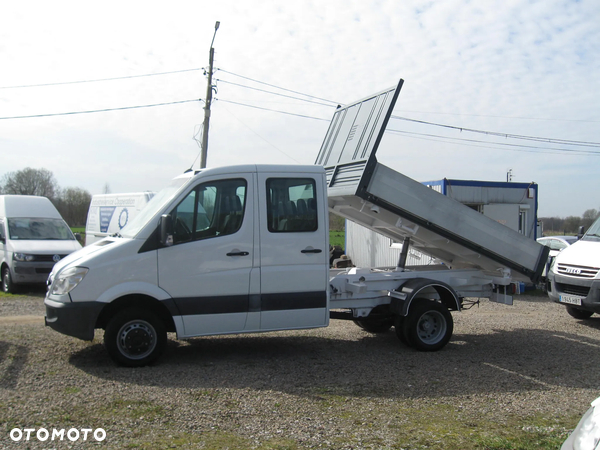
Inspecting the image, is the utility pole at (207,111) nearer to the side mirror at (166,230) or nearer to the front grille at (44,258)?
the front grille at (44,258)

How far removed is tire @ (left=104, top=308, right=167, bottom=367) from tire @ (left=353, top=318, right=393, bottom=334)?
3.63 m

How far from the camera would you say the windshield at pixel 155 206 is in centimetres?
680

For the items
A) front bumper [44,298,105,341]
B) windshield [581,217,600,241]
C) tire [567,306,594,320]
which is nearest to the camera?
front bumper [44,298,105,341]

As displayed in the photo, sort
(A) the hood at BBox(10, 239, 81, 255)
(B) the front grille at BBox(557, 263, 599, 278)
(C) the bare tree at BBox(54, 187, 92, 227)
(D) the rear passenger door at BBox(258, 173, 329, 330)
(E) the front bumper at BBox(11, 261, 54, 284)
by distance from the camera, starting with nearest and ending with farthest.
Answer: (D) the rear passenger door at BBox(258, 173, 329, 330) < (B) the front grille at BBox(557, 263, 599, 278) < (E) the front bumper at BBox(11, 261, 54, 284) < (A) the hood at BBox(10, 239, 81, 255) < (C) the bare tree at BBox(54, 187, 92, 227)

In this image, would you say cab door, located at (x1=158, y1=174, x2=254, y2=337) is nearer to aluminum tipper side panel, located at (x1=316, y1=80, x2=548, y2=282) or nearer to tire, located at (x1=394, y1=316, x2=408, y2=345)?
aluminum tipper side panel, located at (x1=316, y1=80, x2=548, y2=282)

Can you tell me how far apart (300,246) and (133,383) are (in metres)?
2.57

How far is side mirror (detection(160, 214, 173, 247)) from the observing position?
21.2ft

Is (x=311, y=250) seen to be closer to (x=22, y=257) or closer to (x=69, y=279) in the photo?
(x=69, y=279)

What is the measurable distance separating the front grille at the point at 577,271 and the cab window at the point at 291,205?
5.81 m

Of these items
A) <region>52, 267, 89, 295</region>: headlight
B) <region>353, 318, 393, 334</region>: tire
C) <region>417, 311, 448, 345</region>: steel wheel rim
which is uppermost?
<region>52, 267, 89, 295</region>: headlight

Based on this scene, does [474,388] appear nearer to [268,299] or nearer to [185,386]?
[268,299]

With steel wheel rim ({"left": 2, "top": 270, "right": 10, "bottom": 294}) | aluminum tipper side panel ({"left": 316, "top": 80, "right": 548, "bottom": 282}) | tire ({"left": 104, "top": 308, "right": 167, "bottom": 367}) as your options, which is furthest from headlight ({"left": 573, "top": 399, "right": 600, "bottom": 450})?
steel wheel rim ({"left": 2, "top": 270, "right": 10, "bottom": 294})

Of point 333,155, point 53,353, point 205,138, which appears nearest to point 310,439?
point 53,353

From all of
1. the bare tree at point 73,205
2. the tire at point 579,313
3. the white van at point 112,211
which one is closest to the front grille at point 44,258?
the white van at point 112,211
